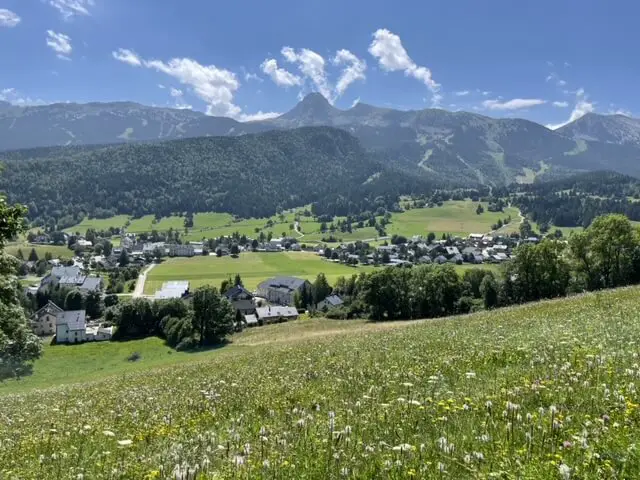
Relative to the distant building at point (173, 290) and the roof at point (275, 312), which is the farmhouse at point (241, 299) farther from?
the distant building at point (173, 290)

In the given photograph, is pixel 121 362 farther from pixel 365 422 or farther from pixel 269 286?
pixel 269 286

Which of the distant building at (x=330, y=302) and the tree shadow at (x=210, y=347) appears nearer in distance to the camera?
the tree shadow at (x=210, y=347)

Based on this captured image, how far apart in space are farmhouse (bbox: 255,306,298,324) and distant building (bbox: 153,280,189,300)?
32532mm

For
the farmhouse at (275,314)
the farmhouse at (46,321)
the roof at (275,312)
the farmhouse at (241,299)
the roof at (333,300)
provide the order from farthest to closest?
the farmhouse at (241,299) < the roof at (333,300) < the roof at (275,312) < the farmhouse at (275,314) < the farmhouse at (46,321)

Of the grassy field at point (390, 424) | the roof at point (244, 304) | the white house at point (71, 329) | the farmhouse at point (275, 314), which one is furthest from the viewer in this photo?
the roof at point (244, 304)

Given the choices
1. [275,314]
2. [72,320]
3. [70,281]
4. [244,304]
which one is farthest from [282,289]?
[70,281]

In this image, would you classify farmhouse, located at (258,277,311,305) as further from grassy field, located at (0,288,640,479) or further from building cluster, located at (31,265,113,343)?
grassy field, located at (0,288,640,479)

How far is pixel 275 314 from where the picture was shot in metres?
142

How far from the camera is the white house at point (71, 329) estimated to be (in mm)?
114625

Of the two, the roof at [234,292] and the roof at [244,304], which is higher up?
the roof at [234,292]

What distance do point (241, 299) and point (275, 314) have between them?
59.6 feet

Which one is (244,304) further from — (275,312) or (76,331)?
(76,331)

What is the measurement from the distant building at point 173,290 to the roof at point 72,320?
34.7 metres

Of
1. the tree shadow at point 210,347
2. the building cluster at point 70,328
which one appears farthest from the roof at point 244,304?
the tree shadow at point 210,347
